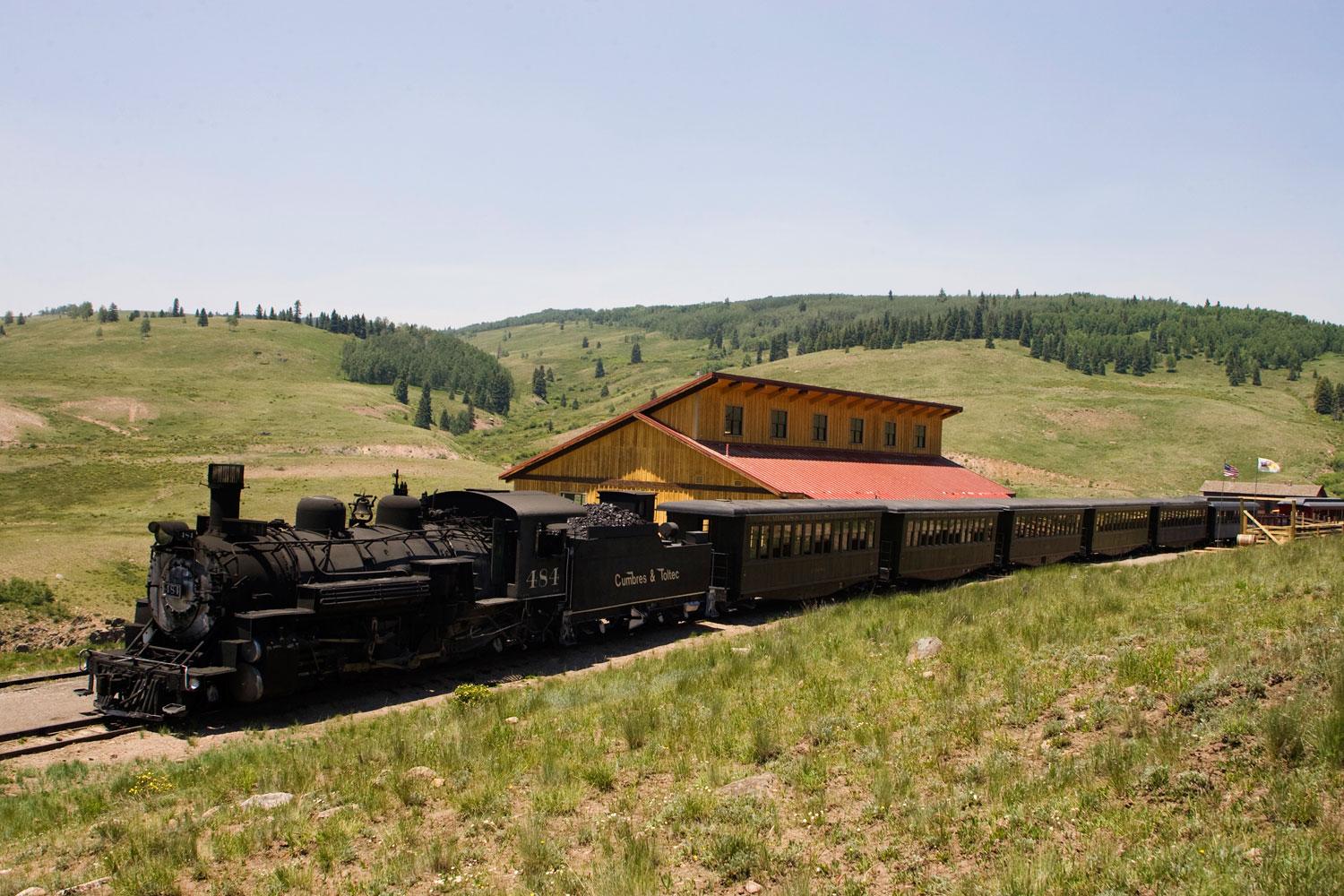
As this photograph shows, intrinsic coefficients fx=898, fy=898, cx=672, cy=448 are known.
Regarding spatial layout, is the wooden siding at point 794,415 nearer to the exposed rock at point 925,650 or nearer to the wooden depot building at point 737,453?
the wooden depot building at point 737,453

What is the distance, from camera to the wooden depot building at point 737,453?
3266cm

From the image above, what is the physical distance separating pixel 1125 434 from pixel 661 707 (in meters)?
96.7

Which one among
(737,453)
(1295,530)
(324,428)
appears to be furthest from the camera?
(324,428)

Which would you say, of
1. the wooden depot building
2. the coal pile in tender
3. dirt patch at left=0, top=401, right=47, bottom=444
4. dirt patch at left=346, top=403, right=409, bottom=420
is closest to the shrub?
the coal pile in tender

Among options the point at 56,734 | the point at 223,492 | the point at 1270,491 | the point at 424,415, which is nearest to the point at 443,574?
the point at 223,492

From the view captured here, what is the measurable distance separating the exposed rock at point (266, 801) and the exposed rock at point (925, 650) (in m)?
8.59

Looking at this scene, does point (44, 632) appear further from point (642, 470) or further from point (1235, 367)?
point (1235, 367)

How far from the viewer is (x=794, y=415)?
1524 inches

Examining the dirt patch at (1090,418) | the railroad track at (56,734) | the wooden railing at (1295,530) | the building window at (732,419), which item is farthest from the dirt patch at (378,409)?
the railroad track at (56,734)

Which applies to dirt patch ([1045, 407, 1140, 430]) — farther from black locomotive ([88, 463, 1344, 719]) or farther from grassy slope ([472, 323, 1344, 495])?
black locomotive ([88, 463, 1344, 719])

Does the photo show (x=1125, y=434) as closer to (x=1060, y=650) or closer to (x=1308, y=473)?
(x=1308, y=473)

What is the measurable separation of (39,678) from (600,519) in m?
11.6

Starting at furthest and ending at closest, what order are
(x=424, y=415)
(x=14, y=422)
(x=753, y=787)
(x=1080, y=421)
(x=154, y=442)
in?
(x=424, y=415), (x=1080, y=421), (x=154, y=442), (x=14, y=422), (x=753, y=787)

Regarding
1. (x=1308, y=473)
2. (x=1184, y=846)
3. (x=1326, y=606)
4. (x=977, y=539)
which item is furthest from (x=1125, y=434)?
(x=1184, y=846)
